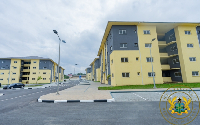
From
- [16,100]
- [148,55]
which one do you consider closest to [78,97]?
[16,100]

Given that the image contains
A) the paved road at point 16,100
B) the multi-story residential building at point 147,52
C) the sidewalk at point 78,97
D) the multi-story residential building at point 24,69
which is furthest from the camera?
the multi-story residential building at point 24,69

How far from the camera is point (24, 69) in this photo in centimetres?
4634

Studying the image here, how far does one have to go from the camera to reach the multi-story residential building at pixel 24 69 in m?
41.7

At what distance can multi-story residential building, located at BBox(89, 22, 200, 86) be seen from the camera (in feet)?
65.0

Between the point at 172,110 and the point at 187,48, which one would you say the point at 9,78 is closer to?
the point at 172,110

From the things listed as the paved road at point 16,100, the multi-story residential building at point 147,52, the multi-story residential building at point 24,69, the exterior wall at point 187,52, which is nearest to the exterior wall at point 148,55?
the multi-story residential building at point 147,52

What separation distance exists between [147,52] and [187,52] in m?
8.58

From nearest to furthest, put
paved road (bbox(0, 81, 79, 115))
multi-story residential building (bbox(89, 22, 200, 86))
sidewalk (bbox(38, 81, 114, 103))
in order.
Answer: paved road (bbox(0, 81, 79, 115)) → sidewalk (bbox(38, 81, 114, 103)) → multi-story residential building (bbox(89, 22, 200, 86))

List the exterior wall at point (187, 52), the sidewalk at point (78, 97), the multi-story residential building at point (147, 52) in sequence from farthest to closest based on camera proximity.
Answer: the exterior wall at point (187, 52), the multi-story residential building at point (147, 52), the sidewalk at point (78, 97)

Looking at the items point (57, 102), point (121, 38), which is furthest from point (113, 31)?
point (57, 102)

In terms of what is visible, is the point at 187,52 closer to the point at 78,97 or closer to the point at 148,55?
the point at 148,55

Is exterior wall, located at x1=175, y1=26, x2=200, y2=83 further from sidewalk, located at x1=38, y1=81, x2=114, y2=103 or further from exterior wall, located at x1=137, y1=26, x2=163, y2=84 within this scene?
sidewalk, located at x1=38, y1=81, x2=114, y2=103

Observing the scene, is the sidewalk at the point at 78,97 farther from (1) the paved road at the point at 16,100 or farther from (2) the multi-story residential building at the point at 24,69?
(2) the multi-story residential building at the point at 24,69

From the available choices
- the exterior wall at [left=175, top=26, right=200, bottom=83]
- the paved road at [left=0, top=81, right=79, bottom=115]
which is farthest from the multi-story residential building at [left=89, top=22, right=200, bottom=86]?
the paved road at [left=0, top=81, right=79, bottom=115]
